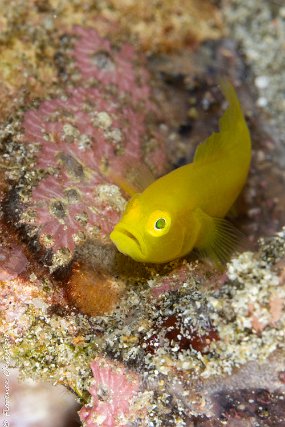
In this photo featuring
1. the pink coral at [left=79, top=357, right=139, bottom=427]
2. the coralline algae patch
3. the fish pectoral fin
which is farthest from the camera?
the fish pectoral fin

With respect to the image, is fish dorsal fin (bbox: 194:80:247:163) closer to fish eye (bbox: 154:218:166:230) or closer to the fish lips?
fish eye (bbox: 154:218:166:230)

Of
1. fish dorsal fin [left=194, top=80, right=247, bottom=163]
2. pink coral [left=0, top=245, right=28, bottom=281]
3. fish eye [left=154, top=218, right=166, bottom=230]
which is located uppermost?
fish dorsal fin [left=194, top=80, right=247, bottom=163]

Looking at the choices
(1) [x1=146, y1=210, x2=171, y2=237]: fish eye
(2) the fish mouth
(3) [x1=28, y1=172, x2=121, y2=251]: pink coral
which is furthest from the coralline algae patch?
(1) [x1=146, y1=210, x2=171, y2=237]: fish eye

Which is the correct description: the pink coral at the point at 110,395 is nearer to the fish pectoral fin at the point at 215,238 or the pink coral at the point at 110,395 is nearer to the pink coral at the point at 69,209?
the pink coral at the point at 69,209

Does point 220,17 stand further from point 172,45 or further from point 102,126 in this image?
point 102,126

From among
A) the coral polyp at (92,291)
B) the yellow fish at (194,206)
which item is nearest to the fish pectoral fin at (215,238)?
the yellow fish at (194,206)

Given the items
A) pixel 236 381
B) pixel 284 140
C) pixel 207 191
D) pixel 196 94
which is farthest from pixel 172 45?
pixel 236 381

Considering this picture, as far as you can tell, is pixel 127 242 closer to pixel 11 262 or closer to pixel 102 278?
pixel 102 278
